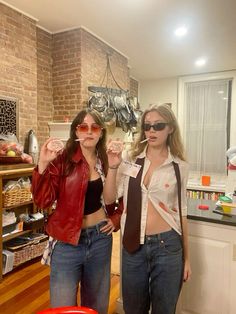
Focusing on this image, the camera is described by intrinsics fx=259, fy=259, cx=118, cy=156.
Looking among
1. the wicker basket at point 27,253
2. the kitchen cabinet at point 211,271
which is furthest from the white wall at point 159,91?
the kitchen cabinet at point 211,271

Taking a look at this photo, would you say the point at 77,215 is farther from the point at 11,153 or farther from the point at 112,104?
the point at 112,104

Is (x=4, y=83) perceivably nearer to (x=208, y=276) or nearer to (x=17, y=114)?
(x=17, y=114)

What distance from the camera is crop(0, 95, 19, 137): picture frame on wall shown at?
290cm

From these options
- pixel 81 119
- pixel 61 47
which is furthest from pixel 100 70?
pixel 81 119

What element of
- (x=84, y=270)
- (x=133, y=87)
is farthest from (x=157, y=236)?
(x=133, y=87)

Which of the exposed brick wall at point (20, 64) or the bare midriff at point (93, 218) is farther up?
the exposed brick wall at point (20, 64)

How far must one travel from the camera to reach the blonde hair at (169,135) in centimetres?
139

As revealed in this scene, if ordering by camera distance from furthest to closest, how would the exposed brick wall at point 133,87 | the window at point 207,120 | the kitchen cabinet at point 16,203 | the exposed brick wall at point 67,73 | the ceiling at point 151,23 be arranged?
the exposed brick wall at point 133,87 < the window at point 207,120 < the exposed brick wall at point 67,73 < the ceiling at point 151,23 < the kitchen cabinet at point 16,203

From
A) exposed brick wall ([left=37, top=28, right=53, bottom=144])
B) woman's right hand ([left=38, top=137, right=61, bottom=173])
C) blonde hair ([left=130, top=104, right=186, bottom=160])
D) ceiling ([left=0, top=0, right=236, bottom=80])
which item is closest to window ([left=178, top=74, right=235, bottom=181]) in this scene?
ceiling ([left=0, top=0, right=236, bottom=80])

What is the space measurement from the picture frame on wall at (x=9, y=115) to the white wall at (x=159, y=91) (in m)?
3.79

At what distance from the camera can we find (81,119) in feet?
4.56

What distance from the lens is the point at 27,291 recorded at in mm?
2391

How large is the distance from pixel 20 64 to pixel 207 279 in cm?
292

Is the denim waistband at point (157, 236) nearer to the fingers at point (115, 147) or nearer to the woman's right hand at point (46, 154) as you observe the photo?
the fingers at point (115, 147)
